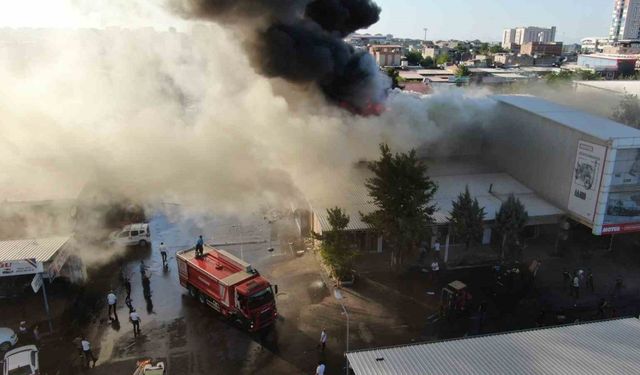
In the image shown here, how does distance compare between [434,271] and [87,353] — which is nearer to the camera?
[87,353]

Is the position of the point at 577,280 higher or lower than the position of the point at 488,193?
lower

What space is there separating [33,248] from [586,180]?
1805cm

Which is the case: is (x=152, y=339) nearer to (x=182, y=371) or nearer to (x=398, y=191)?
(x=182, y=371)

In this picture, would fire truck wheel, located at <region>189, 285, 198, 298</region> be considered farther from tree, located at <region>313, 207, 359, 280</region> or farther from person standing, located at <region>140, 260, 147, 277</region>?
tree, located at <region>313, 207, 359, 280</region>

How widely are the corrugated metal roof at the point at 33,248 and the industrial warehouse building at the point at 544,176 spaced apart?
818 cm

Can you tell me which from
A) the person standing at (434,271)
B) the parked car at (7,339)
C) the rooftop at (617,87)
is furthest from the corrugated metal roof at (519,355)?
the rooftop at (617,87)

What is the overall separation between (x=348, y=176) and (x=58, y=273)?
11685 mm

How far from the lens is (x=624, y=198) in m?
17.3

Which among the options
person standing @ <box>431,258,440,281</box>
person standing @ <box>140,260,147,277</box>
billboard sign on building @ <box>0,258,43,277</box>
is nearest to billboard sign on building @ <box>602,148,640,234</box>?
person standing @ <box>431,258,440,281</box>

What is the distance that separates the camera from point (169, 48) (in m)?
30.4

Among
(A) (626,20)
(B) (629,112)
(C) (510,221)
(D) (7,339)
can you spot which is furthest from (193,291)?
(A) (626,20)

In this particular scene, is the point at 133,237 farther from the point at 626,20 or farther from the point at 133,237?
the point at 626,20

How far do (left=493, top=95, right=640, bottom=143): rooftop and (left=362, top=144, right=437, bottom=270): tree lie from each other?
6.37 metres

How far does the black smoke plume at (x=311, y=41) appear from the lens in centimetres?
1856
